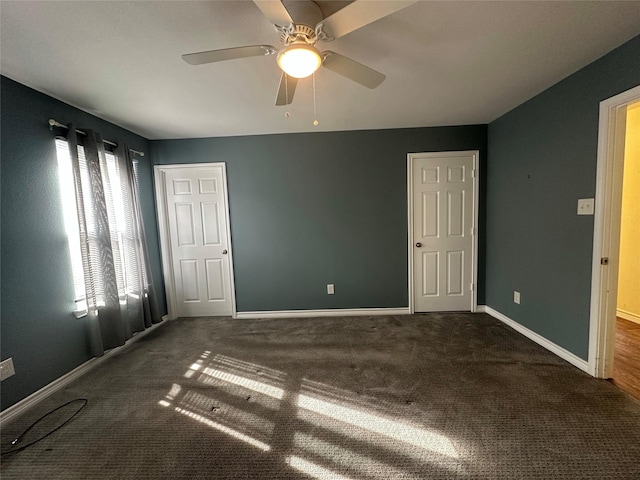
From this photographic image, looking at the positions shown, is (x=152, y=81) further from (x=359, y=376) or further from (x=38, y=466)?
(x=359, y=376)

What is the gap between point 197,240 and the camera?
355 centimetres

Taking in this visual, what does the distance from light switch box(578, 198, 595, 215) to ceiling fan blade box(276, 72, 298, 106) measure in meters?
2.34

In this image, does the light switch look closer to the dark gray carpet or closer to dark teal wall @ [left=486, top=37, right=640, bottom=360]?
dark teal wall @ [left=486, top=37, right=640, bottom=360]

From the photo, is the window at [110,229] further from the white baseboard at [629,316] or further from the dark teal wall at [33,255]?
the white baseboard at [629,316]

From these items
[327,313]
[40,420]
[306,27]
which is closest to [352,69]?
[306,27]

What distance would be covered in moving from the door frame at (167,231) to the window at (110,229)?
30 centimetres

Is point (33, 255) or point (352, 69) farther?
point (33, 255)

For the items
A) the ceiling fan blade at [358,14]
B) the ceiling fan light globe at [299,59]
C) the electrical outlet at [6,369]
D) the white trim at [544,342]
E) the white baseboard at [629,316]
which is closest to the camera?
the ceiling fan blade at [358,14]

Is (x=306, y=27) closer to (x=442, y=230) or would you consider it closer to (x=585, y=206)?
(x=585, y=206)

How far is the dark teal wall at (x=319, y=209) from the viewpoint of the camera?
3340 millimetres

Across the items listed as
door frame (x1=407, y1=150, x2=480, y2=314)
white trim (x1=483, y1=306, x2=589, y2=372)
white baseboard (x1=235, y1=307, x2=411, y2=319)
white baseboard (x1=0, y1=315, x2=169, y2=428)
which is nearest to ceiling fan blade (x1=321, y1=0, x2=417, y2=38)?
door frame (x1=407, y1=150, x2=480, y2=314)

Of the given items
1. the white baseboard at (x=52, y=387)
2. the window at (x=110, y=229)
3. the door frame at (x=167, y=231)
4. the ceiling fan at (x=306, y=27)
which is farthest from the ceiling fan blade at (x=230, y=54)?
the white baseboard at (x=52, y=387)

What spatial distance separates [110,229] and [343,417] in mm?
2713

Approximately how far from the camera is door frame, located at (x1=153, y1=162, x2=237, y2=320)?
3455 millimetres
